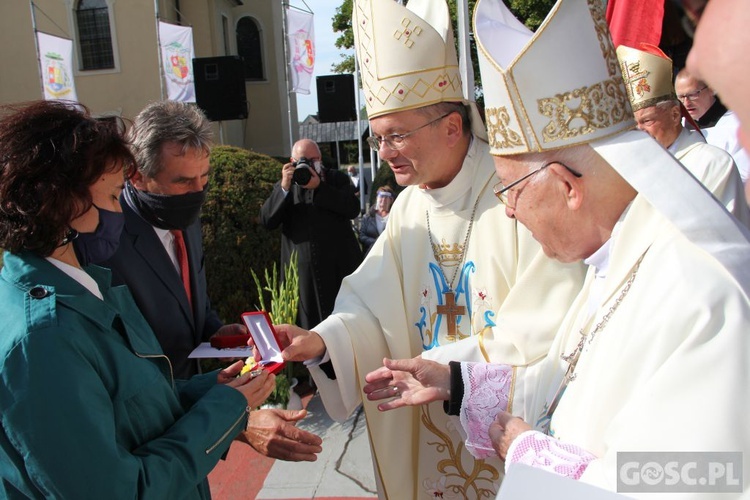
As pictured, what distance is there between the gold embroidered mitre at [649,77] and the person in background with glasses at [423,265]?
50.8 inches

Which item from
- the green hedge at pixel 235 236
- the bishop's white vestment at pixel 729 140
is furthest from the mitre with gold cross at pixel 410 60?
the green hedge at pixel 235 236

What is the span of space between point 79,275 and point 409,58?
1594 mm

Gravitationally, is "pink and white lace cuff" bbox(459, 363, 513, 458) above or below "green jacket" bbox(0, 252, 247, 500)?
below

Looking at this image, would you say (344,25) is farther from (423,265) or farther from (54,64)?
(423,265)

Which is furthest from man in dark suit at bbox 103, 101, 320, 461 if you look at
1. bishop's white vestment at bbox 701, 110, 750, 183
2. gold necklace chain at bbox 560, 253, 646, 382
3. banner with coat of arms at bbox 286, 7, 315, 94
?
banner with coat of arms at bbox 286, 7, 315, 94

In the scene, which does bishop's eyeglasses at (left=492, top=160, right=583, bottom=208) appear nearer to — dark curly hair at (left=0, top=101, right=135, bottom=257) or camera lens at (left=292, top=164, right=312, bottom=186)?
dark curly hair at (left=0, top=101, right=135, bottom=257)

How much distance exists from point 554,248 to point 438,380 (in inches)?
25.7

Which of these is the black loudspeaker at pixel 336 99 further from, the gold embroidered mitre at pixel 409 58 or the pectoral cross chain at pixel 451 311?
the pectoral cross chain at pixel 451 311

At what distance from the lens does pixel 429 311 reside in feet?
8.12

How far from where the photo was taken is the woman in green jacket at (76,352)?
4.14 feet

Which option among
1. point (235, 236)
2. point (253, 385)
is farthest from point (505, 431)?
point (235, 236)

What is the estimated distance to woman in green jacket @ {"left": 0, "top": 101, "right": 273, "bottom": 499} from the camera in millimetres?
1261

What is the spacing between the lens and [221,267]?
195 inches

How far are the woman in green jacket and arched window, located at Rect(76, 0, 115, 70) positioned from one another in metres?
23.0
